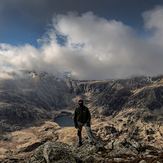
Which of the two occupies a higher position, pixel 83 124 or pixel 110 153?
pixel 83 124

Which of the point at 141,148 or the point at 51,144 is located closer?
the point at 51,144

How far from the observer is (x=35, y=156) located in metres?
46.2

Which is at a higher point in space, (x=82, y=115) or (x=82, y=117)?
(x=82, y=115)

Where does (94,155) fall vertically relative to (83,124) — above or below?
below

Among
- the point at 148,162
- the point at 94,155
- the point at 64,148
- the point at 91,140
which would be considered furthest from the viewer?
the point at 91,140

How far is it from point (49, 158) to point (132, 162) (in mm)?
10884

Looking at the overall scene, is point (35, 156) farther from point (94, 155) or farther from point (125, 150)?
point (125, 150)

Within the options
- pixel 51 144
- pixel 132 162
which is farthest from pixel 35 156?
pixel 132 162

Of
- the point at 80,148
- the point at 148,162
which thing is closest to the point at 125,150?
the point at 80,148

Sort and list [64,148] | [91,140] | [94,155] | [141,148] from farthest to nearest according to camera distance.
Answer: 1. [141,148]
2. [91,140]
3. [94,155]
4. [64,148]

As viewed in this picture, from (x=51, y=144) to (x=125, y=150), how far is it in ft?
42.0

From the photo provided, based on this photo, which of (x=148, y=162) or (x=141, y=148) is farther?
(x=141, y=148)

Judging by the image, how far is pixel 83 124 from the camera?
168ft

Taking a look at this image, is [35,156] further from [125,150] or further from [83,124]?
[125,150]
